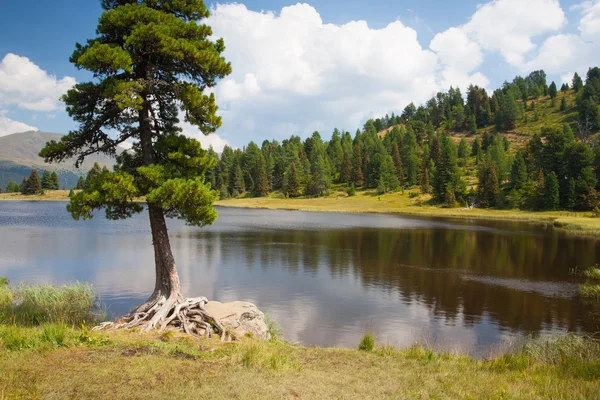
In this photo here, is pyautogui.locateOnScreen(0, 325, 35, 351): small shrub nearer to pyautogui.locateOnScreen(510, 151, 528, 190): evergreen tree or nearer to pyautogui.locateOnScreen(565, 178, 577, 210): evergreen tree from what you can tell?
pyautogui.locateOnScreen(565, 178, 577, 210): evergreen tree

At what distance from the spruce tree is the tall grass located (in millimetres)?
2364

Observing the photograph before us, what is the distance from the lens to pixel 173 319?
14.6 m

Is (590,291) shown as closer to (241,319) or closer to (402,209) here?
(241,319)

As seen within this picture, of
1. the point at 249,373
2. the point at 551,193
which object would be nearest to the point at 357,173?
the point at 551,193

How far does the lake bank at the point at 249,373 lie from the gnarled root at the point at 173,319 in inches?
48.9

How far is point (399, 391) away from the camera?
8.77 metres

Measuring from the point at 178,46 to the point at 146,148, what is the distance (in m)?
4.14

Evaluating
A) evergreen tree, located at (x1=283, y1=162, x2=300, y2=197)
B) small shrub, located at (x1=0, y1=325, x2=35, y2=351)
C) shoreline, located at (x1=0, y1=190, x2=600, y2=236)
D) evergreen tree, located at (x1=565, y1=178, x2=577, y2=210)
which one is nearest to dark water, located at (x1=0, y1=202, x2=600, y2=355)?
small shrub, located at (x1=0, y1=325, x2=35, y2=351)

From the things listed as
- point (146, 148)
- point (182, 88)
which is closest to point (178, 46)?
point (182, 88)

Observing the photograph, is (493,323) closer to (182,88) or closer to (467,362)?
(467,362)

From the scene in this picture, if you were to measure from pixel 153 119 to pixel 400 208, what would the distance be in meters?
93.6

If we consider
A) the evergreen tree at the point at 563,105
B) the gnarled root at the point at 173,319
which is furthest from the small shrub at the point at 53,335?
the evergreen tree at the point at 563,105

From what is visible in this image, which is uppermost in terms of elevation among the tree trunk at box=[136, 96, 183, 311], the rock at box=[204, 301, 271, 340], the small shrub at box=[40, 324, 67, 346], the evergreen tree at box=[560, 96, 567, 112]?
the evergreen tree at box=[560, 96, 567, 112]

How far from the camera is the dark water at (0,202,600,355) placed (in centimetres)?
1959
